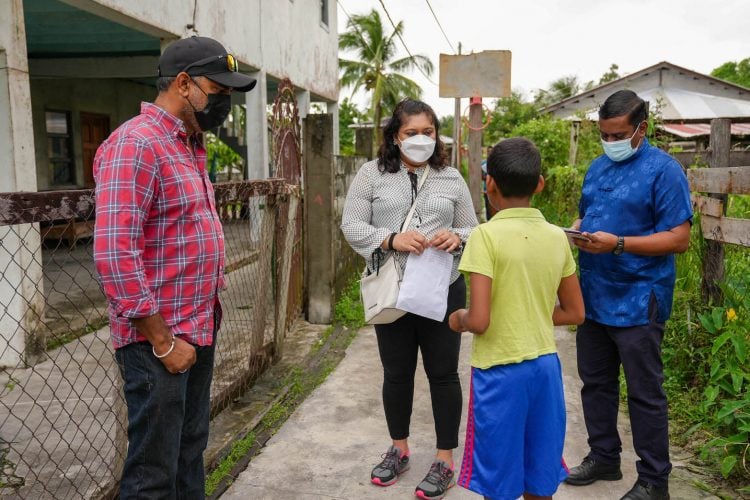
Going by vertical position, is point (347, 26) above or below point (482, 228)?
above

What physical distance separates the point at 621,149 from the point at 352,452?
2.08m

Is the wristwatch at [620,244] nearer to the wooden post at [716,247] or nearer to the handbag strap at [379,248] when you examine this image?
the handbag strap at [379,248]

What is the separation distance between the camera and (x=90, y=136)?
42.2 feet

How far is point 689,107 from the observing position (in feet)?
60.0

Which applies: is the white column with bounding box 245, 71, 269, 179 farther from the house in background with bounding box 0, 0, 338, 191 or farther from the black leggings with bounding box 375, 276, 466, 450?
the black leggings with bounding box 375, 276, 466, 450

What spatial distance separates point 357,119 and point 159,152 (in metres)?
25.9

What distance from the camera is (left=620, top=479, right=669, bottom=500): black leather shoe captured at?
2.71 metres

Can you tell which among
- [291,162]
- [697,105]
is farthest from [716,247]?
[697,105]

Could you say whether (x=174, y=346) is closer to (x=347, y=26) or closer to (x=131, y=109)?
(x=131, y=109)

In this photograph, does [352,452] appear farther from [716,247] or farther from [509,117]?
[509,117]

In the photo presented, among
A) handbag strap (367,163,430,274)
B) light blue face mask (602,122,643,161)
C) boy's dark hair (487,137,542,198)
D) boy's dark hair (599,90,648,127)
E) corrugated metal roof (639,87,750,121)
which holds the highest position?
corrugated metal roof (639,87,750,121)

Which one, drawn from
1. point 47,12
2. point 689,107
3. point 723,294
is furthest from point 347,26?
point 723,294

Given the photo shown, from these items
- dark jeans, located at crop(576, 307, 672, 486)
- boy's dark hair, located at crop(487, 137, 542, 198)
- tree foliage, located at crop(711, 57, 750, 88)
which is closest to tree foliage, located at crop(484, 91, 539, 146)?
tree foliage, located at crop(711, 57, 750, 88)

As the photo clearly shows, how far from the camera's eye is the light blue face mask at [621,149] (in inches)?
106
